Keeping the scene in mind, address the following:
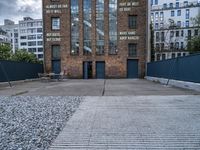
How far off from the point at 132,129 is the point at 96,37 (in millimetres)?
25075

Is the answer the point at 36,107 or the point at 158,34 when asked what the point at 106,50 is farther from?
the point at 158,34

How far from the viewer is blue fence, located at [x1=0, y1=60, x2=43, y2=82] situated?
61.7 ft

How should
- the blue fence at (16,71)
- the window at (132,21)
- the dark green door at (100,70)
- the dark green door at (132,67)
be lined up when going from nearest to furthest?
the blue fence at (16,71) → the window at (132,21) → the dark green door at (132,67) → the dark green door at (100,70)

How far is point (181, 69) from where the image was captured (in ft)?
53.9

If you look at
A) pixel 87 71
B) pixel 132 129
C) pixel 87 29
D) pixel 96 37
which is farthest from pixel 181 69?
pixel 87 29

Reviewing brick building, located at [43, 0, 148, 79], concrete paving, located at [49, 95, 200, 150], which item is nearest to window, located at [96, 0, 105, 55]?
brick building, located at [43, 0, 148, 79]

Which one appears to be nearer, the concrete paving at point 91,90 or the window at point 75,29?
the concrete paving at point 91,90

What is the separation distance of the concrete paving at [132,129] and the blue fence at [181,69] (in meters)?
6.43

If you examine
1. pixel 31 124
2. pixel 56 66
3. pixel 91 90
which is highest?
pixel 56 66

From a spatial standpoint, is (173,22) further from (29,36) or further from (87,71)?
(29,36)

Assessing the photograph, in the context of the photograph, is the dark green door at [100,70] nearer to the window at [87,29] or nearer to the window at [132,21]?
the window at [87,29]

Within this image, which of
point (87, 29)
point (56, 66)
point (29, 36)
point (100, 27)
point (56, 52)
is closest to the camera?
point (100, 27)

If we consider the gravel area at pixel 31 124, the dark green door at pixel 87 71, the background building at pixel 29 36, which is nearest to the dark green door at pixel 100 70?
the dark green door at pixel 87 71

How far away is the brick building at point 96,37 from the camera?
29578 millimetres
